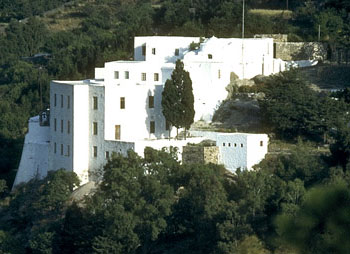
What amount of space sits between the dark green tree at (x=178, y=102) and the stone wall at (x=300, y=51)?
29.7 ft

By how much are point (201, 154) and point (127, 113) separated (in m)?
3.01

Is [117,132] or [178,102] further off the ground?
[178,102]

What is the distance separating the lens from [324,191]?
9.65m

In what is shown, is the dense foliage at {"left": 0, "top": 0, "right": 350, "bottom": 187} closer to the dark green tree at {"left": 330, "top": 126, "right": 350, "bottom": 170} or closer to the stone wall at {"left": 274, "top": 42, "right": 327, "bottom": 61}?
the stone wall at {"left": 274, "top": 42, "right": 327, "bottom": 61}

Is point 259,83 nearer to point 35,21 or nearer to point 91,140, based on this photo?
point 91,140

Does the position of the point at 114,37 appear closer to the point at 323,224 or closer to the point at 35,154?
the point at 35,154

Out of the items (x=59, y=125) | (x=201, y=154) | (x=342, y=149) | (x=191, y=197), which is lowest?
(x=191, y=197)

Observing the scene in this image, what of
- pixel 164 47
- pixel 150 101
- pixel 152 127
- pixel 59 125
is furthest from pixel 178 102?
pixel 164 47

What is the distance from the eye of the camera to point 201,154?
111 feet

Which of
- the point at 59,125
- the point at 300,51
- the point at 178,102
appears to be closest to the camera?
the point at 178,102

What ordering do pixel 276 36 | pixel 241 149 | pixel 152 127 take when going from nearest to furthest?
1. pixel 241 149
2. pixel 152 127
3. pixel 276 36

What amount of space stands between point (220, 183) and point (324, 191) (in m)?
21.2

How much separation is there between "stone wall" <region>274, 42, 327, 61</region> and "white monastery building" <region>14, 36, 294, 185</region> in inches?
127

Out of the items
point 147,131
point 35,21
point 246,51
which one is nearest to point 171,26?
point 246,51
